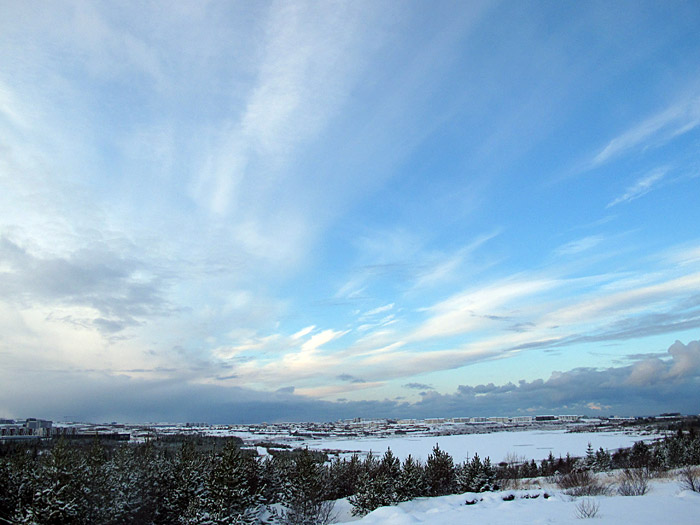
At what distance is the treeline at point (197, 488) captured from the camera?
38.9 m

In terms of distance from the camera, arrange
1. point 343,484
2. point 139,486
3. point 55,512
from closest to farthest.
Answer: point 55,512 → point 139,486 → point 343,484

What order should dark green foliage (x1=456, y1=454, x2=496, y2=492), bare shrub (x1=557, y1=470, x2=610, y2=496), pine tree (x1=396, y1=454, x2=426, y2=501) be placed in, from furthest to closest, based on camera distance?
dark green foliage (x1=456, y1=454, x2=496, y2=492), pine tree (x1=396, y1=454, x2=426, y2=501), bare shrub (x1=557, y1=470, x2=610, y2=496)

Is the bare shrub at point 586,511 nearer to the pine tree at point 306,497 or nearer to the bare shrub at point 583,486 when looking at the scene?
the bare shrub at point 583,486

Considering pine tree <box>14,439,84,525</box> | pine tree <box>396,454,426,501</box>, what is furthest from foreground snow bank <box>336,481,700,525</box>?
pine tree <box>14,439,84,525</box>

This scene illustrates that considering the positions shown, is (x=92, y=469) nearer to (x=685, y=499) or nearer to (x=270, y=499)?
(x=270, y=499)

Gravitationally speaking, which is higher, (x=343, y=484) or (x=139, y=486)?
(x=139, y=486)

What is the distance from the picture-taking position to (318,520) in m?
45.2

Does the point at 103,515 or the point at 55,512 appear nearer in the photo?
the point at 55,512

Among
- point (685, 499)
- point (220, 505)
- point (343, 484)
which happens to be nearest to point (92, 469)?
point (220, 505)

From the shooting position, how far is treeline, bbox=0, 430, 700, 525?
1533 inches

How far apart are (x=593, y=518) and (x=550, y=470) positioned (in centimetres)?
6818

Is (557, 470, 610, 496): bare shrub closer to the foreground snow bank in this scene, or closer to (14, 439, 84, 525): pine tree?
the foreground snow bank

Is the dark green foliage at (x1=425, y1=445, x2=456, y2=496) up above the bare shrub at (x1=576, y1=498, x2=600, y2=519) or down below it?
below

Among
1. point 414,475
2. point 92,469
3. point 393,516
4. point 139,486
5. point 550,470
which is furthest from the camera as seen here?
point 550,470
